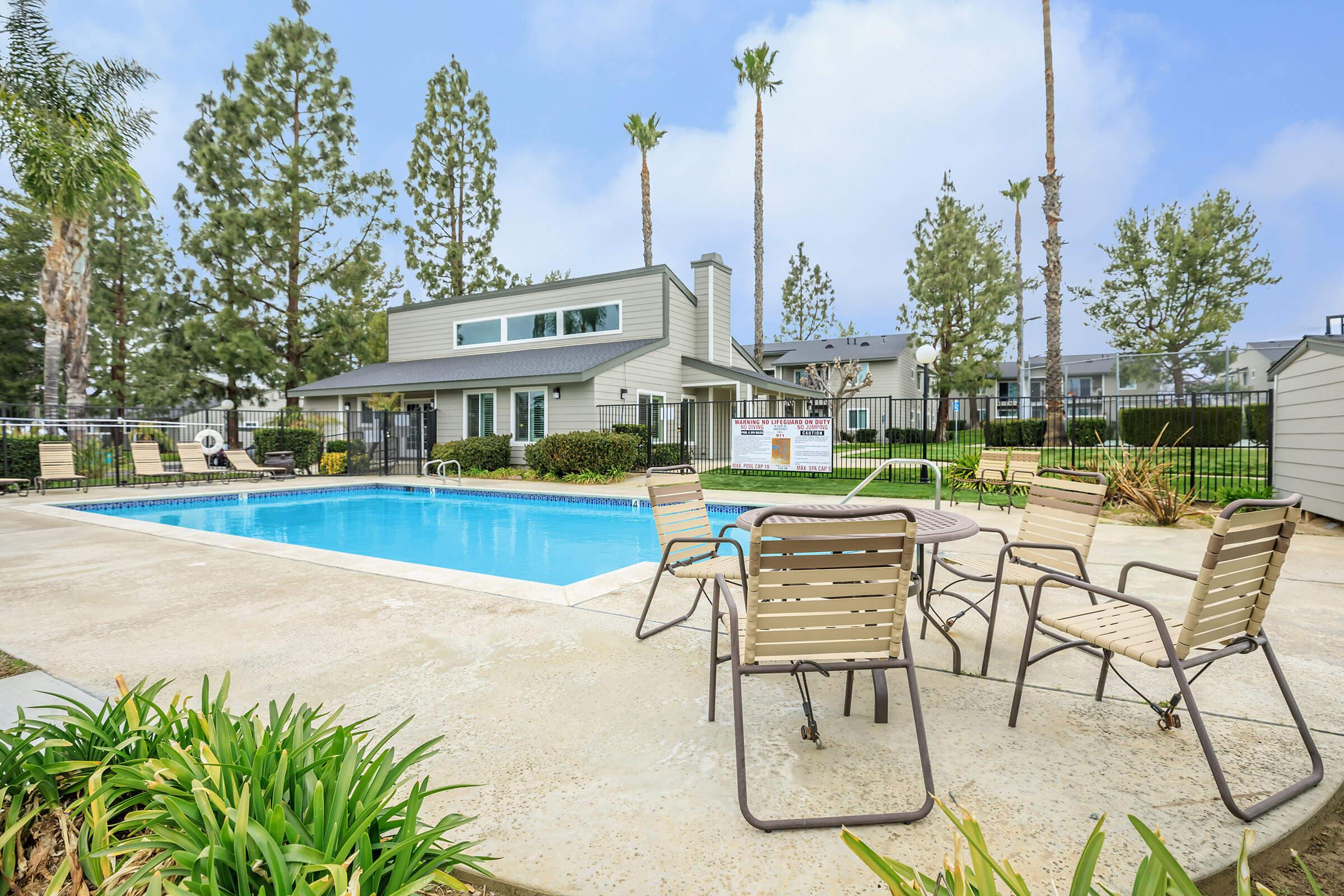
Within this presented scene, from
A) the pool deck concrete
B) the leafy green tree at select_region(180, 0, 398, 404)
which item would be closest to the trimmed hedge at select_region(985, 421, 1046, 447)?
the pool deck concrete

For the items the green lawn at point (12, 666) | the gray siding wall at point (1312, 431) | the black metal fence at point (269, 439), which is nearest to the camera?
the green lawn at point (12, 666)

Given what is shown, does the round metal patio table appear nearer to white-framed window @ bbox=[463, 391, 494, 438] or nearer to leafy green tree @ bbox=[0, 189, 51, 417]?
white-framed window @ bbox=[463, 391, 494, 438]

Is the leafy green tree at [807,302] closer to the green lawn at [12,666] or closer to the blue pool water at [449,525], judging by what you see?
the blue pool water at [449,525]

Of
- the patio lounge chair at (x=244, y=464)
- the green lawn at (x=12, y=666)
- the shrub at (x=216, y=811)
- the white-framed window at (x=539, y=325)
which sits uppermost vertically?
the white-framed window at (x=539, y=325)

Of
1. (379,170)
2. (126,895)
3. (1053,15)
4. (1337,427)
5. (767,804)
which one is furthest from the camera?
(379,170)

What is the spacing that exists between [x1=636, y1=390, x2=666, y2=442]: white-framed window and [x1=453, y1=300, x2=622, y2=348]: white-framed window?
2.42 m

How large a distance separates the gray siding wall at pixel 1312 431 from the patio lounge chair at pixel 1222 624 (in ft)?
21.8

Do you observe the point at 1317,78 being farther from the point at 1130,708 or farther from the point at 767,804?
the point at 767,804

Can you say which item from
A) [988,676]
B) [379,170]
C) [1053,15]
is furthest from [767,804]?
[379,170]

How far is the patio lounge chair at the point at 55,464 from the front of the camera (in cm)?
1198

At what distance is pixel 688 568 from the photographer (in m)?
3.61

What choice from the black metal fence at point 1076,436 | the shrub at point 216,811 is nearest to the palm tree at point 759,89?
the black metal fence at point 1076,436

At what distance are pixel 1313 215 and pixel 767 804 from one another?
38377 mm

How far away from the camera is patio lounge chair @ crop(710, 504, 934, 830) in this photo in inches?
79.3
